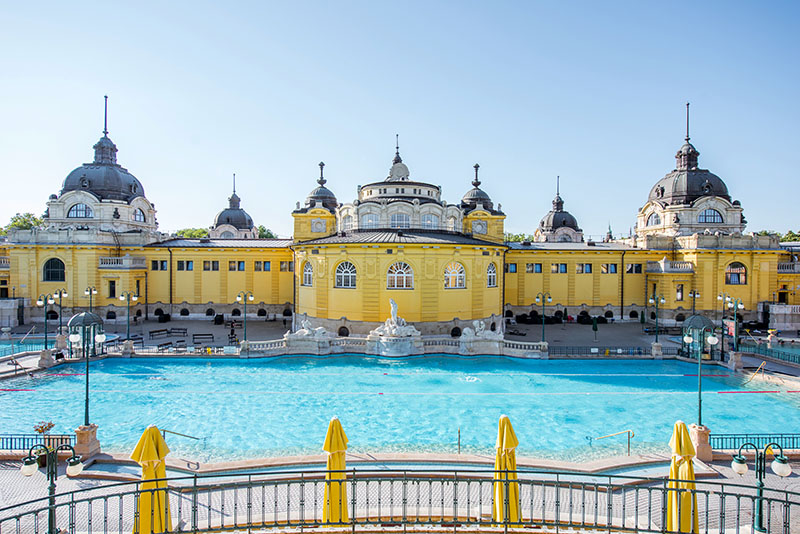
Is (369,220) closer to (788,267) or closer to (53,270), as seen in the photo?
(53,270)

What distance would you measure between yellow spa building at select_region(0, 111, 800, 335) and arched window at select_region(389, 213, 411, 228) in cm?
8

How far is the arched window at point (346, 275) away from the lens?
32.9 meters

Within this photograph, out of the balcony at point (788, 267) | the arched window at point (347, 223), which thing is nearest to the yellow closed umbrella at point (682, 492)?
the arched window at point (347, 223)

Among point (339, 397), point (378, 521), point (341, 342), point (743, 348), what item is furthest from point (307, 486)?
point (743, 348)

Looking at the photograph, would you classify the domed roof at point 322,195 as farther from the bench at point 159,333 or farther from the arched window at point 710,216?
the arched window at point 710,216

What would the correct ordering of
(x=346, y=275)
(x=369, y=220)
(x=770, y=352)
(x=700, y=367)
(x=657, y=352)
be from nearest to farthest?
(x=700, y=367), (x=770, y=352), (x=657, y=352), (x=346, y=275), (x=369, y=220)

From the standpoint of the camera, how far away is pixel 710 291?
39.9m

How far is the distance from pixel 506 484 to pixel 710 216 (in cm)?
4842

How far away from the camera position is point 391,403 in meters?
20.5

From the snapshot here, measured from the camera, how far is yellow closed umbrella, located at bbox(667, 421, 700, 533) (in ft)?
30.0

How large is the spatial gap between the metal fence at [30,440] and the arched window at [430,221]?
2654 cm

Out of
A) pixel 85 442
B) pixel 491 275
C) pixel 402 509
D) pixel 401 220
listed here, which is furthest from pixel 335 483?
pixel 401 220

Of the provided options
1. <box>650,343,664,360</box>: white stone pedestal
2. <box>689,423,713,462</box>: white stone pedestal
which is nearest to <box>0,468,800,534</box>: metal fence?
<box>689,423,713,462</box>: white stone pedestal

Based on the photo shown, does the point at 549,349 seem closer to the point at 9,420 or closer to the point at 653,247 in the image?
the point at 653,247
